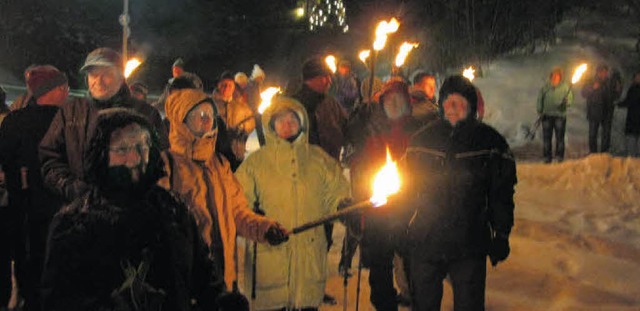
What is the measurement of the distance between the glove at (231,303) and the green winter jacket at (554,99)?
11.6 metres

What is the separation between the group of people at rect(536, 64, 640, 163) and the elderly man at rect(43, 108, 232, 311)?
459 inches

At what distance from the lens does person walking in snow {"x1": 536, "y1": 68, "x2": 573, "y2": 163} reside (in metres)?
13.1

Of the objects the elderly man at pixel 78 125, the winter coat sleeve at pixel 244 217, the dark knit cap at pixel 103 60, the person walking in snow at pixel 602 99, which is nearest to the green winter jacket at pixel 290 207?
the winter coat sleeve at pixel 244 217

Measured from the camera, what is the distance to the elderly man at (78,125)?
13.5 feet

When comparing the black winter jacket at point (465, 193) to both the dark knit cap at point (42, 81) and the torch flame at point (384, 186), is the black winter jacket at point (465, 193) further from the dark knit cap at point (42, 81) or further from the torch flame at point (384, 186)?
the dark knit cap at point (42, 81)

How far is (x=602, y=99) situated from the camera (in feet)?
44.9

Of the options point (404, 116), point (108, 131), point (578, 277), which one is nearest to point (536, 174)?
point (578, 277)

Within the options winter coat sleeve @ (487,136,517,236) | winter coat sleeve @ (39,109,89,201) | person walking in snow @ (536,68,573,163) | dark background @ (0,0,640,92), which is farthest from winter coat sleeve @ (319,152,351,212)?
dark background @ (0,0,640,92)

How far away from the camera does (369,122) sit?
5.46m

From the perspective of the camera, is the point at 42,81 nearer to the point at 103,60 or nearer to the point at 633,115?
the point at 103,60

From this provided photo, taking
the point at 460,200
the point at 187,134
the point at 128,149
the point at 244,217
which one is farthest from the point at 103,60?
the point at 460,200

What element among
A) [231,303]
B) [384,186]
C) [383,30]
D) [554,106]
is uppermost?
[554,106]

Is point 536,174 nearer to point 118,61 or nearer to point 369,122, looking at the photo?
Result: point 369,122

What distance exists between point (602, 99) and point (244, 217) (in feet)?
37.9
